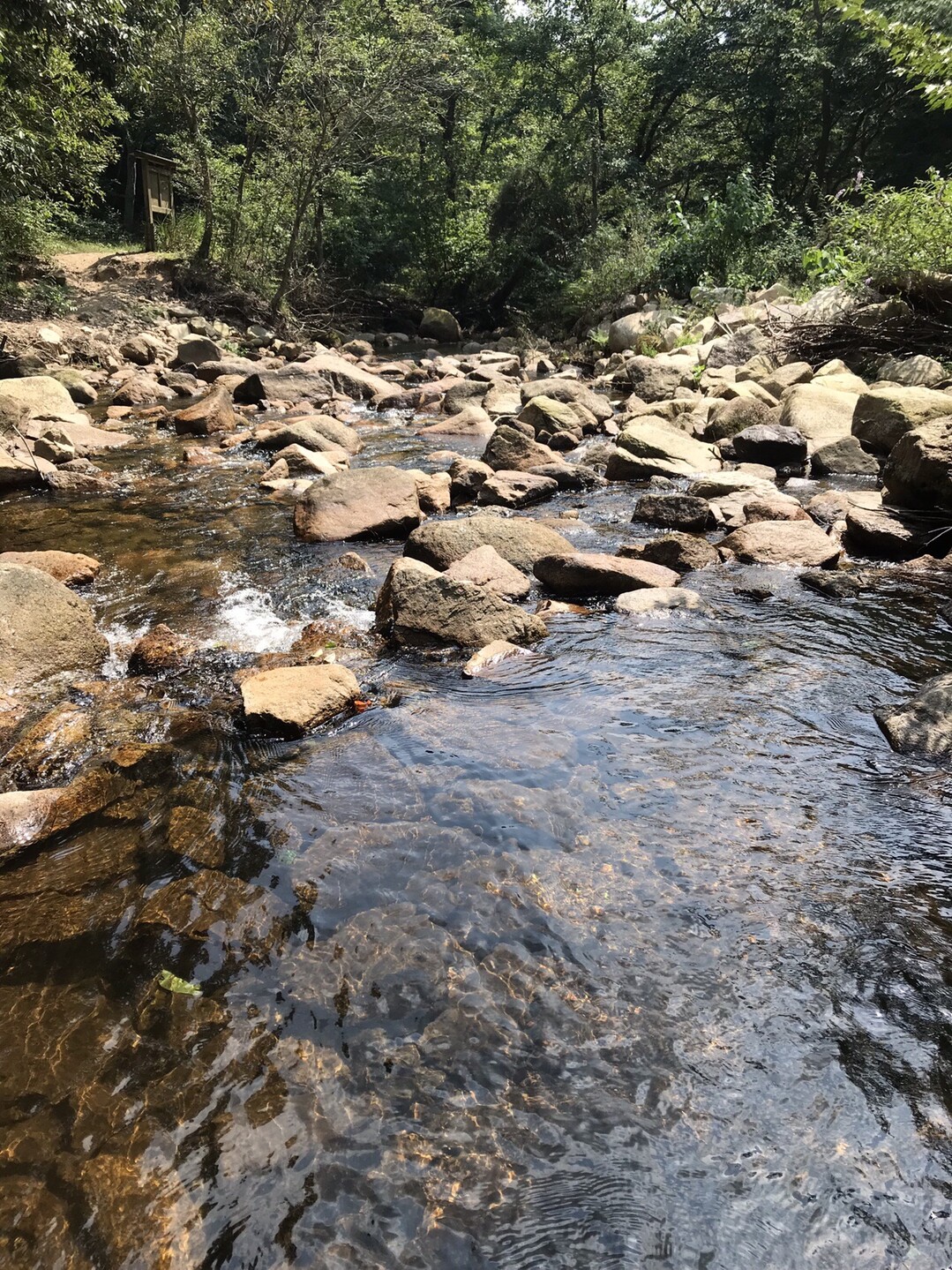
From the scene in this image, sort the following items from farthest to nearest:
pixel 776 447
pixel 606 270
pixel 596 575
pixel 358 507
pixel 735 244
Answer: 1. pixel 606 270
2. pixel 735 244
3. pixel 776 447
4. pixel 358 507
5. pixel 596 575

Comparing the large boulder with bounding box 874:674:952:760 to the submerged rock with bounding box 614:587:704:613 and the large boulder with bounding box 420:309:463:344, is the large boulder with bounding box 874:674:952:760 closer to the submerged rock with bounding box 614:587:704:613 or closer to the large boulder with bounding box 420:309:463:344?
the submerged rock with bounding box 614:587:704:613

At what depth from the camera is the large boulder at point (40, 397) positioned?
344 inches

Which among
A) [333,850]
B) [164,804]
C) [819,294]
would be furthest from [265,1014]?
[819,294]

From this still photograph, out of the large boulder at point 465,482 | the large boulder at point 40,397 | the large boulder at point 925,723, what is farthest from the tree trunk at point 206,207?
the large boulder at point 925,723

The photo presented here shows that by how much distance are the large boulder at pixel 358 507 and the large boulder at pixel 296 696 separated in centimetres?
262

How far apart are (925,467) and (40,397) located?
9266 millimetres

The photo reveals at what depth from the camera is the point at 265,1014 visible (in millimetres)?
2221

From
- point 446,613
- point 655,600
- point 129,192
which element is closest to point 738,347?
point 655,600

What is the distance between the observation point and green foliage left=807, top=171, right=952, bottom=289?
9055mm

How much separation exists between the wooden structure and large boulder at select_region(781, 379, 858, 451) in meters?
16.3

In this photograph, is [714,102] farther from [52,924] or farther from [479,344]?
[52,924]

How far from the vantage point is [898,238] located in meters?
9.51

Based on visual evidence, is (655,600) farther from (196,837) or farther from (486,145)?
(486,145)

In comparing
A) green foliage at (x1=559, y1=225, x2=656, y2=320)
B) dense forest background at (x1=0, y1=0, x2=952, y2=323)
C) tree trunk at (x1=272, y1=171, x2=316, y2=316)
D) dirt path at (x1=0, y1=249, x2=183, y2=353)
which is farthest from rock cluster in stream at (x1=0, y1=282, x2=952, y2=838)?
green foliage at (x1=559, y1=225, x2=656, y2=320)
